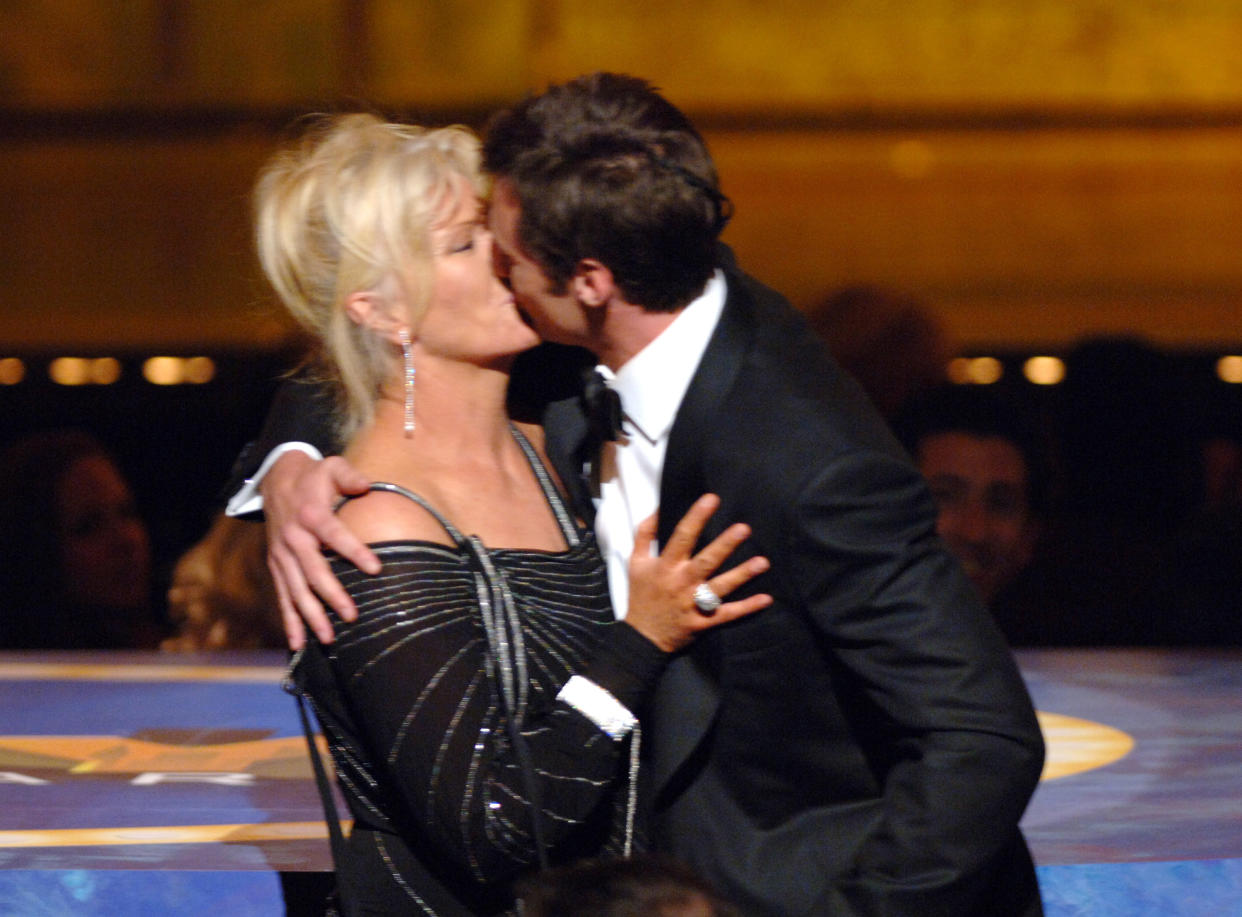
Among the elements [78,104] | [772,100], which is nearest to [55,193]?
[78,104]

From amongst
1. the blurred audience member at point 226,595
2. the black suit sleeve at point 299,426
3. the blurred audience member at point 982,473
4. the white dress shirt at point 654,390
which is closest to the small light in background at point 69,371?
the blurred audience member at point 226,595

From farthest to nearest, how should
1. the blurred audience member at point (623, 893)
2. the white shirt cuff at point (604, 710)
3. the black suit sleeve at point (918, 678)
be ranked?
1. the white shirt cuff at point (604, 710)
2. the black suit sleeve at point (918, 678)
3. the blurred audience member at point (623, 893)

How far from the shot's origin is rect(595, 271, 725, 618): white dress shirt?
4.39ft

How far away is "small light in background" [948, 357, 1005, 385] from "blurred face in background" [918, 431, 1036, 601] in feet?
5.31

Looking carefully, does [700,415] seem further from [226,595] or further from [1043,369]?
[1043,369]

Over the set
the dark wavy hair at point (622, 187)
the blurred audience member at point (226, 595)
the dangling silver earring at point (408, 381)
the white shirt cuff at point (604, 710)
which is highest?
the dark wavy hair at point (622, 187)

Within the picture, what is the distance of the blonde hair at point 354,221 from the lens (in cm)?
152

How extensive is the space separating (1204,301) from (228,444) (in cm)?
297

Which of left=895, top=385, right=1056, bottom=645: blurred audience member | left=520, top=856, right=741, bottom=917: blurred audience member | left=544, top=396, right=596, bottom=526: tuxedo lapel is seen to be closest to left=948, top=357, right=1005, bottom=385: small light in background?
left=895, top=385, right=1056, bottom=645: blurred audience member

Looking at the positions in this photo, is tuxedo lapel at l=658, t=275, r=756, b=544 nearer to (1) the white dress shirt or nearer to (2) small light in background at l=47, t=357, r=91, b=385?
(1) the white dress shirt

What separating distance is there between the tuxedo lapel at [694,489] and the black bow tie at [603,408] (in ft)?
0.42

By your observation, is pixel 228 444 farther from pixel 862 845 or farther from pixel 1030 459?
pixel 862 845

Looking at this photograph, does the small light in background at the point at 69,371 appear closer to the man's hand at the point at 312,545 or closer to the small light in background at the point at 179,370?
the small light in background at the point at 179,370

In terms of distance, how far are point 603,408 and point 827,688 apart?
36 centimetres
